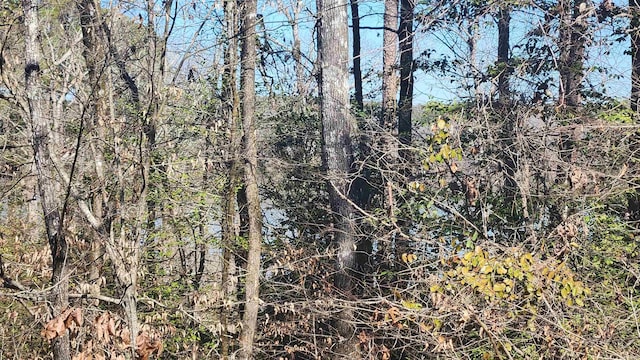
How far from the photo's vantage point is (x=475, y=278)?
6.59m

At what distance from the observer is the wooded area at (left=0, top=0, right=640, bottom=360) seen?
642 centimetres

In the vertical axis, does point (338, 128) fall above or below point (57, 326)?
above

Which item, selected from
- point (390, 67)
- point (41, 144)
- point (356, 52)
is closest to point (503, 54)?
point (390, 67)

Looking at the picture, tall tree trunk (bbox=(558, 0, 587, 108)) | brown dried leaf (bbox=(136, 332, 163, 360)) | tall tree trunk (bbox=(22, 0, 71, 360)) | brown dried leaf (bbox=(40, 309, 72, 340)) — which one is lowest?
brown dried leaf (bbox=(136, 332, 163, 360))

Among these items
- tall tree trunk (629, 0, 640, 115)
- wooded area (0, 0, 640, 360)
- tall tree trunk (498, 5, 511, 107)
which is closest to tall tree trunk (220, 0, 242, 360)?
wooded area (0, 0, 640, 360)

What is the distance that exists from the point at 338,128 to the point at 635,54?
4.00 metres

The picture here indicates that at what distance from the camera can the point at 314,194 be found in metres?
11.0

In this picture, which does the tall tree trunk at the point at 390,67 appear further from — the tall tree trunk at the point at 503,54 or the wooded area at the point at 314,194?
the tall tree trunk at the point at 503,54

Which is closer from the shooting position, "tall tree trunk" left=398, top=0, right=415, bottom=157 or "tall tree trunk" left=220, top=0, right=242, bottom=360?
"tall tree trunk" left=220, top=0, right=242, bottom=360

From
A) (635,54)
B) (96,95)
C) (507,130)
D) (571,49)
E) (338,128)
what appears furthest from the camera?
(338,128)

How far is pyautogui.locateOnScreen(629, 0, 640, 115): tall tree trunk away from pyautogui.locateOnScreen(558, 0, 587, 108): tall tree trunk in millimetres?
576

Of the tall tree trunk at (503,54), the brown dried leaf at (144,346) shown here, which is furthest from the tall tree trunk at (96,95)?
the tall tree trunk at (503,54)

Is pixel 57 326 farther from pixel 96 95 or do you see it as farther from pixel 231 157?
pixel 231 157

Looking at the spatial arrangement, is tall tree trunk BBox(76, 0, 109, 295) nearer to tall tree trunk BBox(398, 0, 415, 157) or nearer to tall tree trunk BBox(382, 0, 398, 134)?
tall tree trunk BBox(398, 0, 415, 157)
